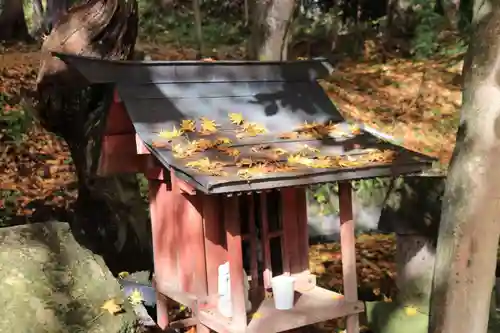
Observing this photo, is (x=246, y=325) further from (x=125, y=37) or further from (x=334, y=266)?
(x=334, y=266)

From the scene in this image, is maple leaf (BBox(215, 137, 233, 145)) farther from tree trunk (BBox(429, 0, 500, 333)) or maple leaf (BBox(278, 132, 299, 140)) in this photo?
tree trunk (BBox(429, 0, 500, 333))

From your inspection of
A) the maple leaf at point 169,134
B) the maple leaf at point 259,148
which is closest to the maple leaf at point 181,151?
the maple leaf at point 169,134

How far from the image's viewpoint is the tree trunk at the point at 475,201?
3594 millimetres

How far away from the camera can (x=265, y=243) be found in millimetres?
Result: 4738

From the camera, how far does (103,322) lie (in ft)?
11.8

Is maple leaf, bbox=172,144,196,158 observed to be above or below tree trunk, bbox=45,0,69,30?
below

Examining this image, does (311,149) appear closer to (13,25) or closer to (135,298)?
(135,298)

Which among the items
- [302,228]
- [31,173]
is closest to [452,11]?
[31,173]

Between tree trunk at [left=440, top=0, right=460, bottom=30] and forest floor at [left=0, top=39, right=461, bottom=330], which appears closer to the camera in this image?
forest floor at [left=0, top=39, right=461, bottom=330]

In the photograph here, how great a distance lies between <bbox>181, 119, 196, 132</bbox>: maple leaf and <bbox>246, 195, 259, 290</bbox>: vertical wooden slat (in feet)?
2.28

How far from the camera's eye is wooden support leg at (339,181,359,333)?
4.55 meters

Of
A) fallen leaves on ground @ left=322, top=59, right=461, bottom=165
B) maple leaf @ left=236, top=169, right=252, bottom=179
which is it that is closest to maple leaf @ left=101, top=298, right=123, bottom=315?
maple leaf @ left=236, top=169, right=252, bottom=179

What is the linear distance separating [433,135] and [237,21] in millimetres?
8463

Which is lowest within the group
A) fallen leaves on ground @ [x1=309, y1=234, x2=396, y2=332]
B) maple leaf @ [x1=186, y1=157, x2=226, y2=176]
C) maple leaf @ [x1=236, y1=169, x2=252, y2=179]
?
fallen leaves on ground @ [x1=309, y1=234, x2=396, y2=332]
